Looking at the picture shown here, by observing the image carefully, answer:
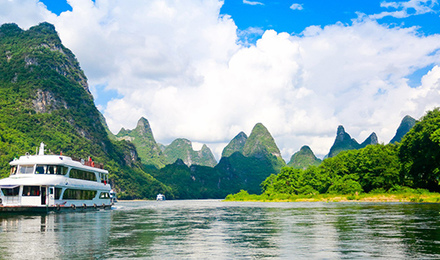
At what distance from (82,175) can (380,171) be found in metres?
82.6

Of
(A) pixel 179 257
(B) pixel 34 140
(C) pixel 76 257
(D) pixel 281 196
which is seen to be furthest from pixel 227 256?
(B) pixel 34 140

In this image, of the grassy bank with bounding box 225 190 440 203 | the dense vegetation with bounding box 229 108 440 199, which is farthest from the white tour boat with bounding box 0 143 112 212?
the grassy bank with bounding box 225 190 440 203

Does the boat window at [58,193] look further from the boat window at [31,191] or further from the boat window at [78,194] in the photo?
the boat window at [31,191]

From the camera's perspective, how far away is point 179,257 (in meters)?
16.7

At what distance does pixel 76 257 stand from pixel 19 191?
39.1m

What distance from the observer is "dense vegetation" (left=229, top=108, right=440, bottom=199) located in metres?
82.2

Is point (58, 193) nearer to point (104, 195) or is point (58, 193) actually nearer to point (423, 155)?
point (104, 195)

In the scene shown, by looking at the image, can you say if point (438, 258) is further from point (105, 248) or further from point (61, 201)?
point (61, 201)

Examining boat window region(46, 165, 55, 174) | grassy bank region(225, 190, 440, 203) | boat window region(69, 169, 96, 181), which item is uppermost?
boat window region(46, 165, 55, 174)

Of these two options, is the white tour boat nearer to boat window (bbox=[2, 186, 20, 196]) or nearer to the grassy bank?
boat window (bbox=[2, 186, 20, 196])

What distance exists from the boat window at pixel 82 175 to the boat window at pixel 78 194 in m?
2.08

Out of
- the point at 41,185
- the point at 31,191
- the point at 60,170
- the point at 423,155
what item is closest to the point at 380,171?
the point at 423,155

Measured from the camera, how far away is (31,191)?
50.7 meters

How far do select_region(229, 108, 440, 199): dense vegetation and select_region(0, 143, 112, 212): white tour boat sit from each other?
6109cm
